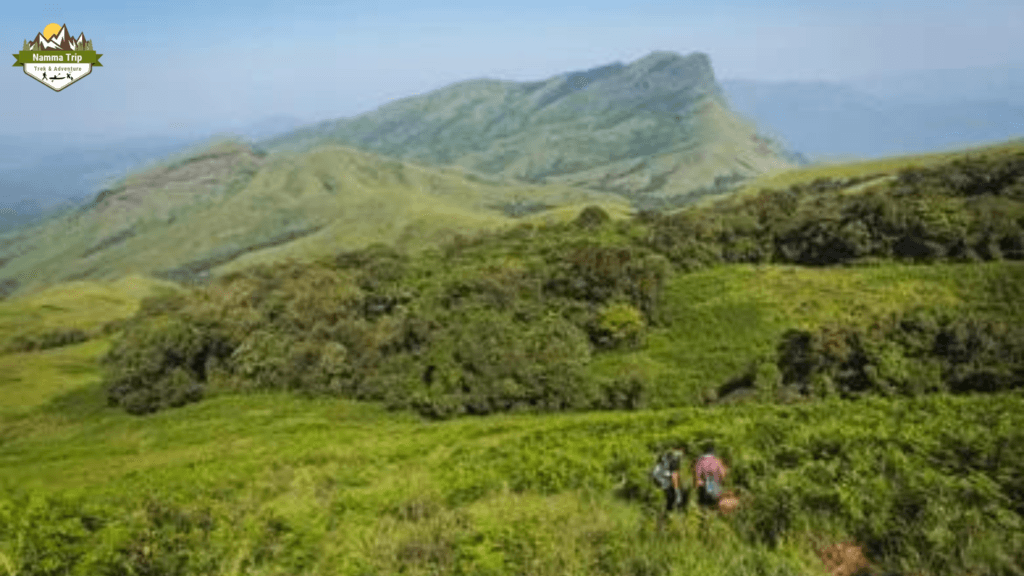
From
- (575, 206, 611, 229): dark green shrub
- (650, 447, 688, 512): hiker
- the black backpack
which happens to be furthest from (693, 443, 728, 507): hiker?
(575, 206, 611, 229): dark green shrub

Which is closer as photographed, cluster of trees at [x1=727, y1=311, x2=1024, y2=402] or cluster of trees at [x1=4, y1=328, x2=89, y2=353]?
cluster of trees at [x1=727, y1=311, x2=1024, y2=402]

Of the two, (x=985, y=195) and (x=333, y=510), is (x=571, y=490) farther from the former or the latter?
(x=985, y=195)

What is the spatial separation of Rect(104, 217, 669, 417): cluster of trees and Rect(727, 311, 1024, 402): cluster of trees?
11251 mm

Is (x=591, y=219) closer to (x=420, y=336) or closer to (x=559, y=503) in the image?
(x=420, y=336)

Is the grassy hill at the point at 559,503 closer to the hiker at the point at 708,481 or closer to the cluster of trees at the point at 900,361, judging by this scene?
the hiker at the point at 708,481

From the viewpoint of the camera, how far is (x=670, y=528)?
1995 centimetres

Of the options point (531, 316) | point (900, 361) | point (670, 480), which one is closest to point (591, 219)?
point (531, 316)

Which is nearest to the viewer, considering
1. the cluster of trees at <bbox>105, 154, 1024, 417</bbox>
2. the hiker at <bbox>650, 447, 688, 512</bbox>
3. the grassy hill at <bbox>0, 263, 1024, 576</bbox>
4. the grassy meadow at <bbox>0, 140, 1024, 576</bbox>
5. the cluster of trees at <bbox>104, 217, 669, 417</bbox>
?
the grassy hill at <bbox>0, 263, 1024, 576</bbox>

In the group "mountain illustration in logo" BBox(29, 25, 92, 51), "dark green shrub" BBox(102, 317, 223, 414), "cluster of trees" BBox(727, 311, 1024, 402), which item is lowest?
"dark green shrub" BBox(102, 317, 223, 414)

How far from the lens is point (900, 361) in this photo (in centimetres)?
5438

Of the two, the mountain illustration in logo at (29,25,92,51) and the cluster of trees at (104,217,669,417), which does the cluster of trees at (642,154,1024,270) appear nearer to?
the cluster of trees at (104,217,669,417)

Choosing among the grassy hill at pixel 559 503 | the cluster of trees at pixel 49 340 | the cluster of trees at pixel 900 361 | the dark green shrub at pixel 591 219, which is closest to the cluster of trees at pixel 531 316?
the cluster of trees at pixel 900 361

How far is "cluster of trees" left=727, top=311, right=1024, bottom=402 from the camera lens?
168 ft

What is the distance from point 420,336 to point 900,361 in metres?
42.2
